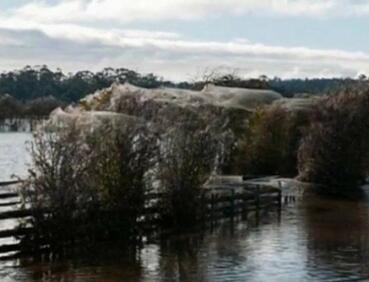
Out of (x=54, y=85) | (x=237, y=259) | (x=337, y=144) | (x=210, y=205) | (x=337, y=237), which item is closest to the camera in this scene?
(x=237, y=259)

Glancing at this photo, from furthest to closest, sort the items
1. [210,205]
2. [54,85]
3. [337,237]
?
[54,85]
[210,205]
[337,237]

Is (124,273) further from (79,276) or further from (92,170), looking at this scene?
(92,170)

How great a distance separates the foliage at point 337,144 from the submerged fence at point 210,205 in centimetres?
763

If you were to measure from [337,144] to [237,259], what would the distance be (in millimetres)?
22220

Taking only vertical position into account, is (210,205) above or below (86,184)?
below

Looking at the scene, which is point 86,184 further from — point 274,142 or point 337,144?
point 274,142

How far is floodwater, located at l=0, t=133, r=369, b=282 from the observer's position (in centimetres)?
2070

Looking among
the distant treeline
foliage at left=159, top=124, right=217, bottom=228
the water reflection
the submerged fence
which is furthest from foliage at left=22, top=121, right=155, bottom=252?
the distant treeline

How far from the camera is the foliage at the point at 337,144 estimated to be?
4434 centimetres

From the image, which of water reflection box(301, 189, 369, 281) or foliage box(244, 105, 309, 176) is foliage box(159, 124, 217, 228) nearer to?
water reflection box(301, 189, 369, 281)

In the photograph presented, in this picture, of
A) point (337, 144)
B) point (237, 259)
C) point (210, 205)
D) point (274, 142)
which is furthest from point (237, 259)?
point (274, 142)

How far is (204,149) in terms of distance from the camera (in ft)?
100

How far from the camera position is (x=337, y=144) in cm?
4431

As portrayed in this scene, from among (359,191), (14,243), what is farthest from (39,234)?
(359,191)
